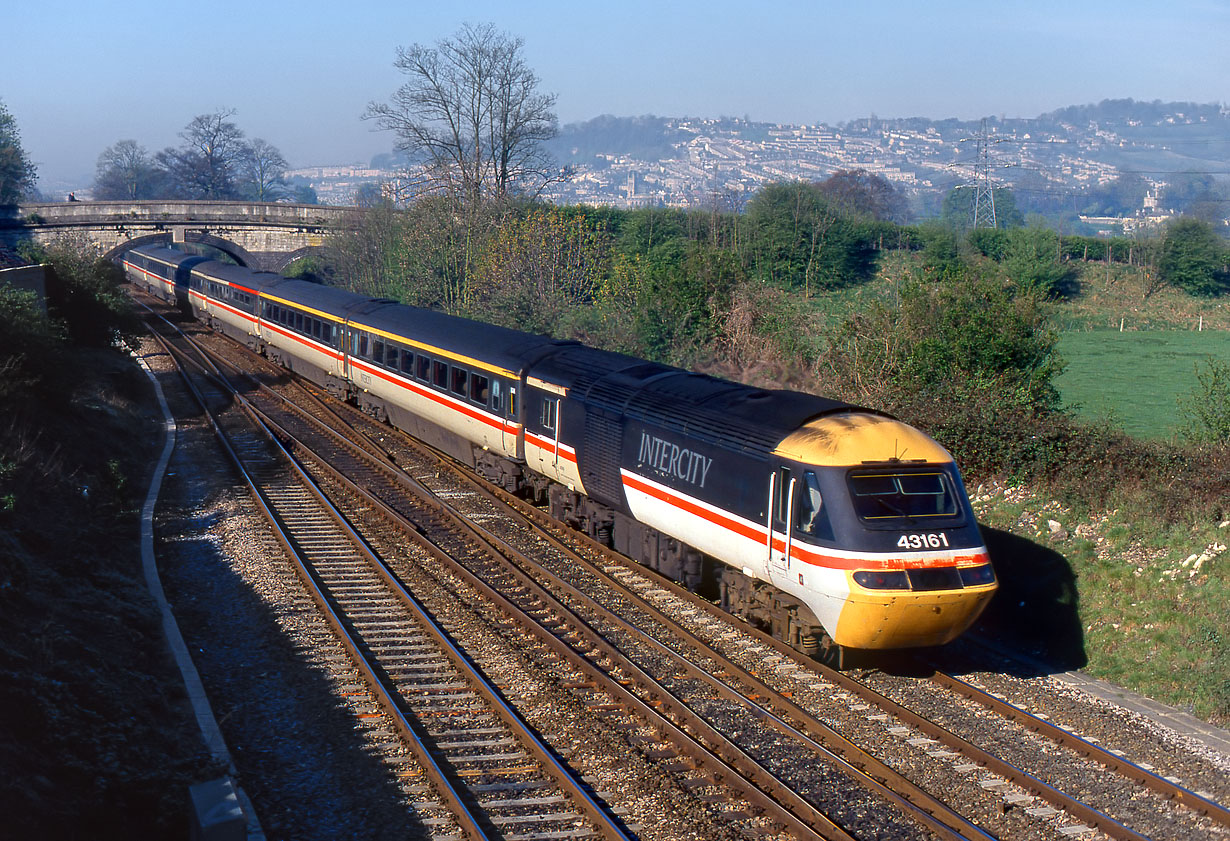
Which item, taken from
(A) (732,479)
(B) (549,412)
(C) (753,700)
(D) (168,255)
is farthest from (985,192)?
(C) (753,700)

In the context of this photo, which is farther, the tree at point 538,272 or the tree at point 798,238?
the tree at point 798,238

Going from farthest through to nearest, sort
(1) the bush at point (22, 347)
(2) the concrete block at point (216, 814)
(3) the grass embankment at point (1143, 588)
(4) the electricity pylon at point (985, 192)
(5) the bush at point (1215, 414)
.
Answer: (4) the electricity pylon at point (985, 192)
(1) the bush at point (22, 347)
(5) the bush at point (1215, 414)
(3) the grass embankment at point (1143, 588)
(2) the concrete block at point (216, 814)

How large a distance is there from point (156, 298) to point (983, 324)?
55959 mm

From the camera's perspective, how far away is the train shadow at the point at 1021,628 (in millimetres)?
12039

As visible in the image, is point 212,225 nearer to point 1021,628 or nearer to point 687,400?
point 687,400

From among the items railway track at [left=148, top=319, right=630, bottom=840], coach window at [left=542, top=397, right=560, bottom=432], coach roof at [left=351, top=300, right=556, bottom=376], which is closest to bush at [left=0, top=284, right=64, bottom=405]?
railway track at [left=148, top=319, right=630, bottom=840]

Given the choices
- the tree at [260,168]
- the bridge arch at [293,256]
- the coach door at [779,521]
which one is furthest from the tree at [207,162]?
the coach door at [779,521]

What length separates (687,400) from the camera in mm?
13609

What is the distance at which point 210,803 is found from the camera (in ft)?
24.9

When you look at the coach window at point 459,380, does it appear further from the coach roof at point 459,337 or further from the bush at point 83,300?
the bush at point 83,300

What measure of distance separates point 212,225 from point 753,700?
196ft

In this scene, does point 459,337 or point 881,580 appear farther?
point 459,337

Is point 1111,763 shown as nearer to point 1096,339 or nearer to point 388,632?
point 388,632

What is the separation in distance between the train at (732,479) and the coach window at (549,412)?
4 cm
